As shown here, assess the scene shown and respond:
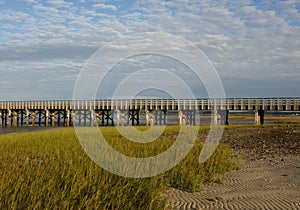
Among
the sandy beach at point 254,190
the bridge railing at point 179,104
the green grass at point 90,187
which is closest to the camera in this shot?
the green grass at point 90,187

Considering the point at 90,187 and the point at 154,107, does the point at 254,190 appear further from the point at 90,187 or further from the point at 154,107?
the point at 154,107

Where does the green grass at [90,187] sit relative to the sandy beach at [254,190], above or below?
above

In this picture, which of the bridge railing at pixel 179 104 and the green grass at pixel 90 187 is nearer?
the green grass at pixel 90 187

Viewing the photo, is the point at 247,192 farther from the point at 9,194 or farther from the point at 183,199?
the point at 9,194

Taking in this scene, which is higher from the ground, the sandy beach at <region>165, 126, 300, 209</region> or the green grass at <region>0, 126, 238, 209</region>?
the green grass at <region>0, 126, 238, 209</region>

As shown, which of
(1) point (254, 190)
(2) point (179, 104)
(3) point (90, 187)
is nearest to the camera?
(3) point (90, 187)

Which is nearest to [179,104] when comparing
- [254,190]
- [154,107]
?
[154,107]

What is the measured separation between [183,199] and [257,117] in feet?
123

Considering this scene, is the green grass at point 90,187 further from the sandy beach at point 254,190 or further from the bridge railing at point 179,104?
the bridge railing at point 179,104

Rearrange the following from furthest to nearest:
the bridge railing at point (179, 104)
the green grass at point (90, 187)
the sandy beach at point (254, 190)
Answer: the bridge railing at point (179, 104)
the sandy beach at point (254, 190)
the green grass at point (90, 187)

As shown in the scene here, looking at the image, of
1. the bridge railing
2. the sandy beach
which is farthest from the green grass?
the bridge railing

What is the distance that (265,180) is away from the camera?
11.0 metres

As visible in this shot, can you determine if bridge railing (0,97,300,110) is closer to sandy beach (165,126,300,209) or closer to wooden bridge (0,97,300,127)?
wooden bridge (0,97,300,127)


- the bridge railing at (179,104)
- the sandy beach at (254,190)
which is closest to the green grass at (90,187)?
the sandy beach at (254,190)
